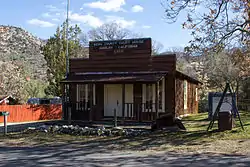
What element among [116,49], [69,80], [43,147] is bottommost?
[43,147]

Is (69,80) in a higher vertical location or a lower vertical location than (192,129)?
higher

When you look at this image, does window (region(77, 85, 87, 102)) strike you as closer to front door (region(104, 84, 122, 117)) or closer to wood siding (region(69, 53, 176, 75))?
wood siding (region(69, 53, 176, 75))

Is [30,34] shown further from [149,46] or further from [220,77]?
[149,46]

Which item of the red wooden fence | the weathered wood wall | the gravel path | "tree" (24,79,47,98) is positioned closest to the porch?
the weathered wood wall

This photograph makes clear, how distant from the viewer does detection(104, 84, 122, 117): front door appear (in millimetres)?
21781

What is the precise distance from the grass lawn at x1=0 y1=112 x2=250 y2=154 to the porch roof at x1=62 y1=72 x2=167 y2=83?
3881 mm

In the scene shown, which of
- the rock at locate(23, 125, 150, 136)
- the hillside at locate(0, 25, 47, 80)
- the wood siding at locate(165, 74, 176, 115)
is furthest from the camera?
the hillside at locate(0, 25, 47, 80)

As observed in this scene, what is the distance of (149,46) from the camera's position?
67.9 feet

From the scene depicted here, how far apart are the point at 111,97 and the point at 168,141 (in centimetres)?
881

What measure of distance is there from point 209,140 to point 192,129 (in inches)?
112

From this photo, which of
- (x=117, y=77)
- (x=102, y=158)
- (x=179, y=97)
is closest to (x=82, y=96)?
(x=117, y=77)

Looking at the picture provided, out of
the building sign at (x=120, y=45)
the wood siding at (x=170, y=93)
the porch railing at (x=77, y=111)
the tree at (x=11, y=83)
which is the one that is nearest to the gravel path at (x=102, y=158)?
the porch railing at (x=77, y=111)

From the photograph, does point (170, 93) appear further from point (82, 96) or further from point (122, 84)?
point (82, 96)

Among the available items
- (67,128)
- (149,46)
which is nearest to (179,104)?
(149,46)
